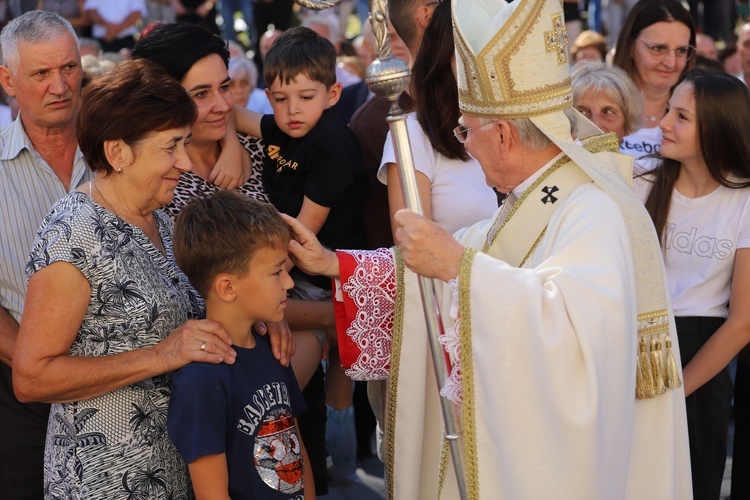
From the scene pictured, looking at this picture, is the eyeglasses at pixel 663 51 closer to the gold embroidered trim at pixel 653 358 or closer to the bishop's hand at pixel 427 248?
the gold embroidered trim at pixel 653 358

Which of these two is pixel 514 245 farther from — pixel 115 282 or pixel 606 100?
pixel 606 100

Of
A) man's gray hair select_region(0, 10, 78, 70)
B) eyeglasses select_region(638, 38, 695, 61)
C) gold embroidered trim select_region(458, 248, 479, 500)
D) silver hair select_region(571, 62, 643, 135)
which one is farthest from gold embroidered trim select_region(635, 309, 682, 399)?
eyeglasses select_region(638, 38, 695, 61)

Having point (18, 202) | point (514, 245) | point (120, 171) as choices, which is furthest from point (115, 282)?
point (514, 245)

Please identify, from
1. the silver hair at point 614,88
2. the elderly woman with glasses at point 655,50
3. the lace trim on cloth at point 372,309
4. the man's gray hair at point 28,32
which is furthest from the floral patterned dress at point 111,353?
the elderly woman with glasses at point 655,50

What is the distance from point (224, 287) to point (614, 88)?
8.80 feet

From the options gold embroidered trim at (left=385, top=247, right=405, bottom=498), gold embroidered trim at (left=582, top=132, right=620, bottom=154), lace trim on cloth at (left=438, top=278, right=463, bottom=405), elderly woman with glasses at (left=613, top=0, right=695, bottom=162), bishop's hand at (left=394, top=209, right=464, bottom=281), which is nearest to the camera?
bishop's hand at (left=394, top=209, right=464, bottom=281)

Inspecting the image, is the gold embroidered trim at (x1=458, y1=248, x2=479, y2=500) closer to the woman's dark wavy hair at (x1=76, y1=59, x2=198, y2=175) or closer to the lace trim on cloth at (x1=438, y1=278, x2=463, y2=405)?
the lace trim on cloth at (x1=438, y1=278, x2=463, y2=405)

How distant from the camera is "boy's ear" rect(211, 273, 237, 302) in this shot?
3.04 meters

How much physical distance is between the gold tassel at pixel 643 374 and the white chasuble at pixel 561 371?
0.07 m

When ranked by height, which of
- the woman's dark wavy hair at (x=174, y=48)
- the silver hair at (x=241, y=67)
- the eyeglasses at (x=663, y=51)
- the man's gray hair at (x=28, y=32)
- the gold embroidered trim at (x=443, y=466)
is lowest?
the gold embroidered trim at (x=443, y=466)

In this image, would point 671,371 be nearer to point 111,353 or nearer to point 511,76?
point 511,76

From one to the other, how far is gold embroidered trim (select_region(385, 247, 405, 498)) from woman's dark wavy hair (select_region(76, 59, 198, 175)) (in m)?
0.93

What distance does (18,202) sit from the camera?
12.2ft

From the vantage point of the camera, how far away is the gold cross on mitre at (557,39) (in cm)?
306
